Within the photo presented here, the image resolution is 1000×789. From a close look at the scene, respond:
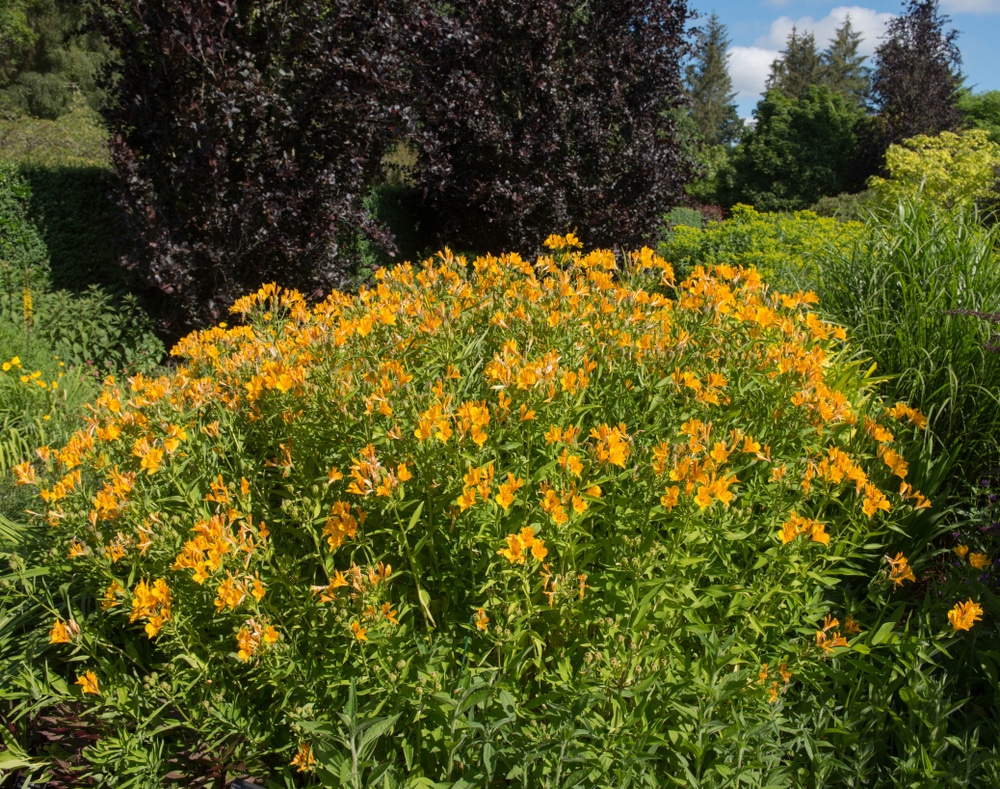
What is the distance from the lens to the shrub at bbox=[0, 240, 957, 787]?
73.1 inches

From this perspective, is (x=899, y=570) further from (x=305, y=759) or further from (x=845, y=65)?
(x=845, y=65)

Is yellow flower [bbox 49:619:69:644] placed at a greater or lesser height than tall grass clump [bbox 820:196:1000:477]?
lesser

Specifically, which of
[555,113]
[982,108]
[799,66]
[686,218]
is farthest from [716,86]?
[555,113]

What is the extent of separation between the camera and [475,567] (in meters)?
2.12

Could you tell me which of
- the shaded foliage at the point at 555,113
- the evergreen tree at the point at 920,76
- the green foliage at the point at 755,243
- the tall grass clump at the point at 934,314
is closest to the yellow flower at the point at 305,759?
the tall grass clump at the point at 934,314

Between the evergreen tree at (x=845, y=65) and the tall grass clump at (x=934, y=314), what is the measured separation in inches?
2366

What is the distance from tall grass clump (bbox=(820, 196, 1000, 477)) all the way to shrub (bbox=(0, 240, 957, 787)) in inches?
48.3

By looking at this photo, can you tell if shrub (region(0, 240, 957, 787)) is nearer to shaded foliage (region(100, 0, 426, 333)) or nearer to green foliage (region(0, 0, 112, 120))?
shaded foliage (region(100, 0, 426, 333))

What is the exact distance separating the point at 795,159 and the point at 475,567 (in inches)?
1104

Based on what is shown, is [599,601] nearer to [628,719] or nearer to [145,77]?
[628,719]

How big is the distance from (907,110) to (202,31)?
24.2 metres

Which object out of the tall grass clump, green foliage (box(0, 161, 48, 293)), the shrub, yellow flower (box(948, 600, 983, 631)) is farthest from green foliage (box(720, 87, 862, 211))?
yellow flower (box(948, 600, 983, 631))

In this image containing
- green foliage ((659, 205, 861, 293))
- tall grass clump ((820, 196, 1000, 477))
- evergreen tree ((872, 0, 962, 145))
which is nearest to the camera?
tall grass clump ((820, 196, 1000, 477))

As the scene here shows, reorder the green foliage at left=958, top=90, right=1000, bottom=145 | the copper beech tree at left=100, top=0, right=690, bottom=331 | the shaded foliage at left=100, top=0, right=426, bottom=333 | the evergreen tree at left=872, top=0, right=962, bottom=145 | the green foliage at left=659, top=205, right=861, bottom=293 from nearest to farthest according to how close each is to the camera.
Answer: the shaded foliage at left=100, top=0, right=426, bottom=333, the copper beech tree at left=100, top=0, right=690, bottom=331, the green foliage at left=659, top=205, right=861, bottom=293, the evergreen tree at left=872, top=0, right=962, bottom=145, the green foliage at left=958, top=90, right=1000, bottom=145
